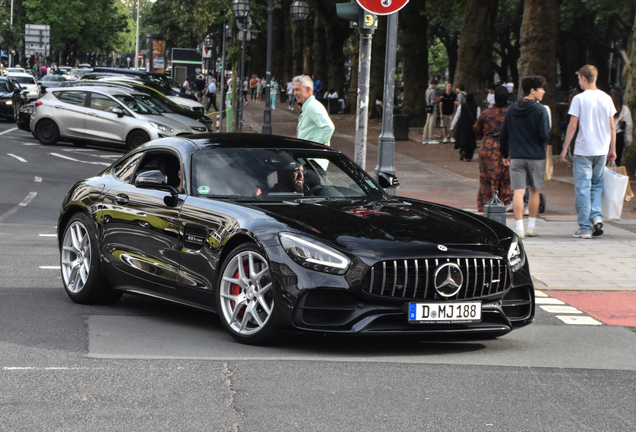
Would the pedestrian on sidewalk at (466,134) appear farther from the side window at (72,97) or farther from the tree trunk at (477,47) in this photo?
the side window at (72,97)

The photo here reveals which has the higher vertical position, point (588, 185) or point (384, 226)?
point (384, 226)

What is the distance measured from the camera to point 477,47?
29.0 metres

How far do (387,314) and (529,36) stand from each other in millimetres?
17229

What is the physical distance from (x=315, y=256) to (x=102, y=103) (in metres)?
20.1

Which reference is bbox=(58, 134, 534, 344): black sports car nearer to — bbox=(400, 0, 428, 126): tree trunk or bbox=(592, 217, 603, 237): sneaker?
bbox=(592, 217, 603, 237): sneaker

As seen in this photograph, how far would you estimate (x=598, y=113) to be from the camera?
36.7 ft

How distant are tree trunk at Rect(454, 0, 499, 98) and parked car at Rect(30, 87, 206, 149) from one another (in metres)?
8.66

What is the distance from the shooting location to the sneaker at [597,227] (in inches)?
454

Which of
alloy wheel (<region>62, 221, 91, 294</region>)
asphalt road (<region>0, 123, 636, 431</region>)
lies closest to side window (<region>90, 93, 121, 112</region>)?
alloy wheel (<region>62, 221, 91, 294</region>)

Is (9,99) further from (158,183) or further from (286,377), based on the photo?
(286,377)

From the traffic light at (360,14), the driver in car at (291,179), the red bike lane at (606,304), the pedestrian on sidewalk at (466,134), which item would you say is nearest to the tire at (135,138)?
the pedestrian on sidewalk at (466,134)

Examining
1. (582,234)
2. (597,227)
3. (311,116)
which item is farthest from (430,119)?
(311,116)

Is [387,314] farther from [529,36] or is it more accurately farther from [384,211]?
[529,36]

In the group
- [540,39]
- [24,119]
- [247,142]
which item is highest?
[540,39]
